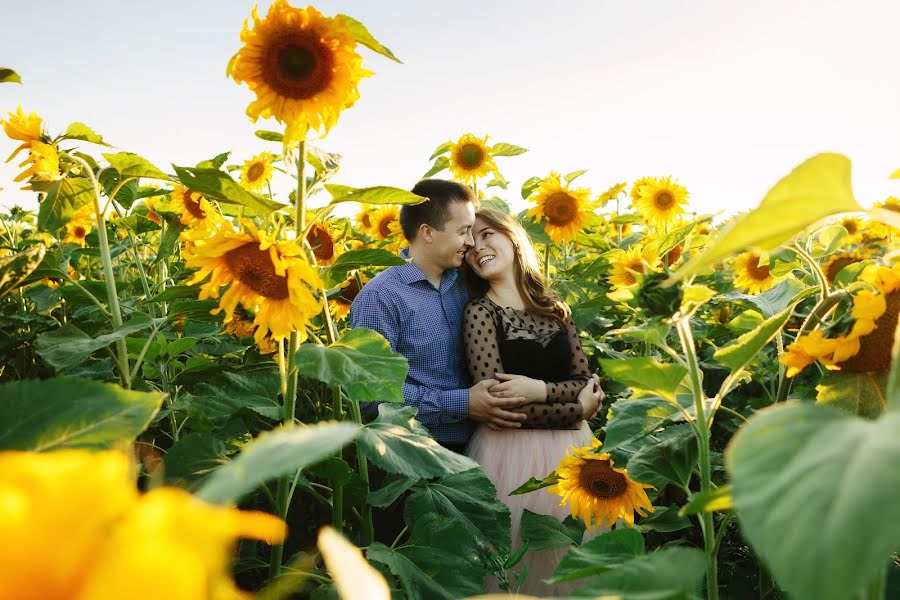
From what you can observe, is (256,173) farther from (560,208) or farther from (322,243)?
(560,208)

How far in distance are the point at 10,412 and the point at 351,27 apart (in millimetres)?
825

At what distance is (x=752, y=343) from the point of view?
770 millimetres

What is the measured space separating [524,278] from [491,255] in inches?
7.2

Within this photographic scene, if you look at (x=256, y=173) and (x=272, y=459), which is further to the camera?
(x=256, y=173)

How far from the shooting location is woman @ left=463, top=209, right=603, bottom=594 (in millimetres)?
2338

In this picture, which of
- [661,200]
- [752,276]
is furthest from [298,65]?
[661,200]

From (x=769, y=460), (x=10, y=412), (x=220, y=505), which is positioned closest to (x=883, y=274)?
(x=769, y=460)

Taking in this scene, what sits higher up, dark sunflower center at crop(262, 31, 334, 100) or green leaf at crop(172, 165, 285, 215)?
dark sunflower center at crop(262, 31, 334, 100)

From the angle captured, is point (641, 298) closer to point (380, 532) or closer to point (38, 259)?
point (38, 259)

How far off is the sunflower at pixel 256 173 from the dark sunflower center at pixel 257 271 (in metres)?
1.95

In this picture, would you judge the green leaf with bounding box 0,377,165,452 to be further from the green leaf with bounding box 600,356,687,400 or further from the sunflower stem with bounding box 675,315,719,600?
the sunflower stem with bounding box 675,315,719,600

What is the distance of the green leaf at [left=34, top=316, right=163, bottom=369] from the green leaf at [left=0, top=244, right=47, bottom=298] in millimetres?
341

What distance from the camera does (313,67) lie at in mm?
1160

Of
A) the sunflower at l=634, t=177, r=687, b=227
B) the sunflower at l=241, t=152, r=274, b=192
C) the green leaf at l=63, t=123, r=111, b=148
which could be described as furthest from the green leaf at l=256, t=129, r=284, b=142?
the sunflower at l=634, t=177, r=687, b=227
